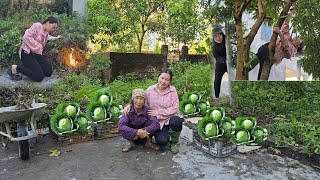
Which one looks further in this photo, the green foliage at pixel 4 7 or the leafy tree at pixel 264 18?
the green foliage at pixel 4 7

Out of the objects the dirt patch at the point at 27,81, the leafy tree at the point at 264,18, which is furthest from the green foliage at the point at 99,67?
the leafy tree at the point at 264,18

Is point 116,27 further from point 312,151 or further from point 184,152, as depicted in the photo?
point 312,151

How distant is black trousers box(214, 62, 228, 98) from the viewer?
5.68 m

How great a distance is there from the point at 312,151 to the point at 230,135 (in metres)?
0.91

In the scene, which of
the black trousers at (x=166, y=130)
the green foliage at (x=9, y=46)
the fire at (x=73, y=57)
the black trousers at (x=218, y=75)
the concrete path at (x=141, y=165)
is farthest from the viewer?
the black trousers at (x=218, y=75)

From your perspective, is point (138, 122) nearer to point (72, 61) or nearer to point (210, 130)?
point (210, 130)

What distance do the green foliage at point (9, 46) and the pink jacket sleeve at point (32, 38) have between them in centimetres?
11

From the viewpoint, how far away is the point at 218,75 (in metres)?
5.74

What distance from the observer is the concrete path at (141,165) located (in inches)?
125

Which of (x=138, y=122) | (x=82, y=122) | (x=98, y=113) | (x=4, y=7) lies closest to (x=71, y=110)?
(x=82, y=122)

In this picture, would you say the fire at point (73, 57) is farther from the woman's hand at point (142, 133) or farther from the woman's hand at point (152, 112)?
the woman's hand at point (142, 133)

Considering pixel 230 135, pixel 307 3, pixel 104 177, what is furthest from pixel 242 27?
pixel 104 177

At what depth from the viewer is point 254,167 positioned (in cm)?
340

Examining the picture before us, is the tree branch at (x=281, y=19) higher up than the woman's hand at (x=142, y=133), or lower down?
higher up
